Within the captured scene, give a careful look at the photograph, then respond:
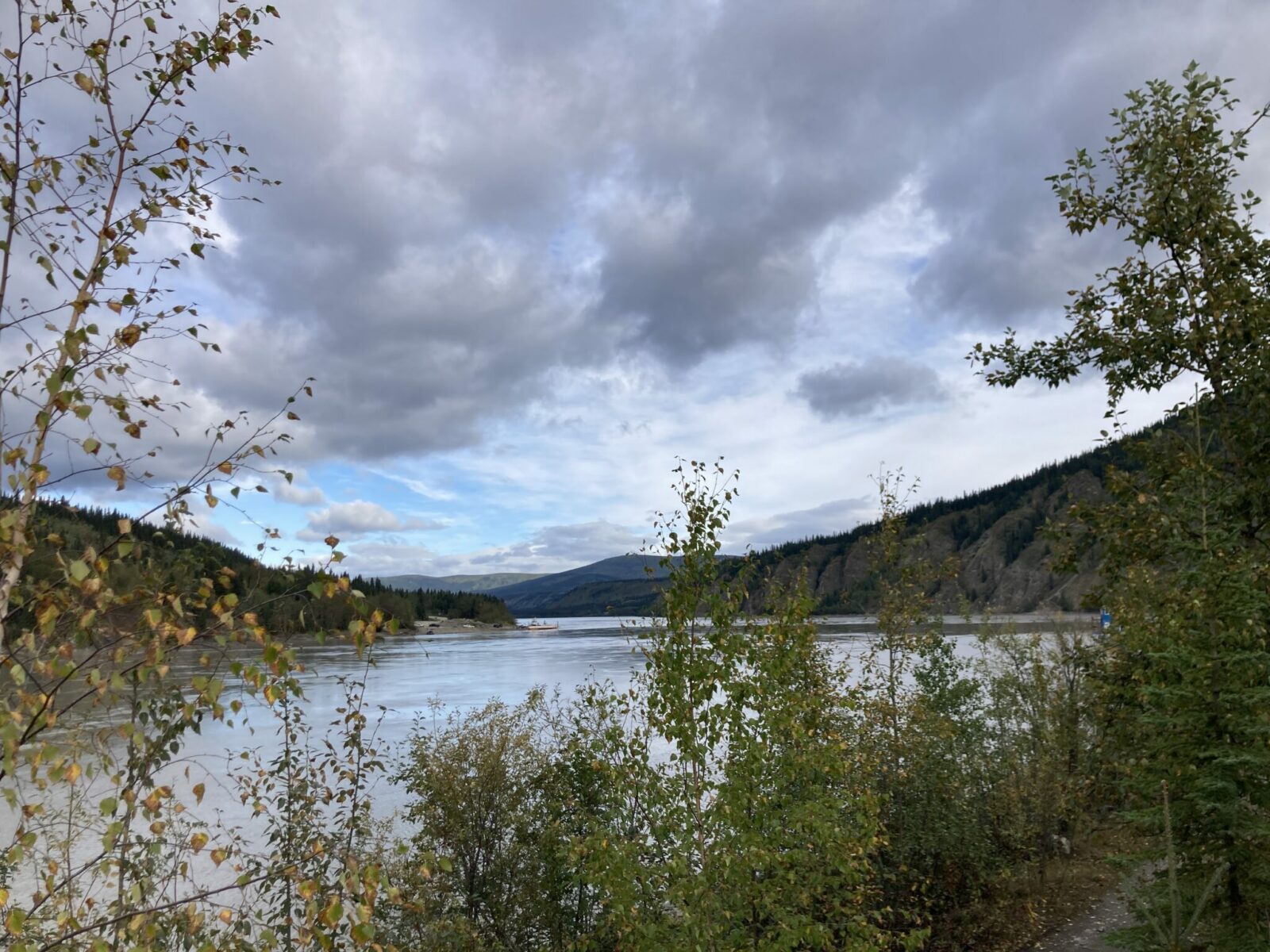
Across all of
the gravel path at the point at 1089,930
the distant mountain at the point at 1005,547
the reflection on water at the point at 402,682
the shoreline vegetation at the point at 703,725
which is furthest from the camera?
the distant mountain at the point at 1005,547

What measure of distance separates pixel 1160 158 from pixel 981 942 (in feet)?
43.3

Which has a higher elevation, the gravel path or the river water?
the river water

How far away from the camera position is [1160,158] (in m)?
9.63

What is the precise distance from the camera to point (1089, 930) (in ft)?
46.9

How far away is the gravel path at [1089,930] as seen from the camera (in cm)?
1350

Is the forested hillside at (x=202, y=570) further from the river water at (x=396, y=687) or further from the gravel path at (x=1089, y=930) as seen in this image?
the gravel path at (x=1089, y=930)

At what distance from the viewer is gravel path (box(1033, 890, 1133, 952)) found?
13500mm

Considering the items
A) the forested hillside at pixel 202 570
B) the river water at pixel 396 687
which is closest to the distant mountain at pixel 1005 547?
the river water at pixel 396 687

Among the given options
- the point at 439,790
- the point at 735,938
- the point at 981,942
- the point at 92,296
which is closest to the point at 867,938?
the point at 735,938

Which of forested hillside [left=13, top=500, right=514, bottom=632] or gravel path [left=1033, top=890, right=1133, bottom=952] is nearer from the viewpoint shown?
forested hillside [left=13, top=500, right=514, bottom=632]

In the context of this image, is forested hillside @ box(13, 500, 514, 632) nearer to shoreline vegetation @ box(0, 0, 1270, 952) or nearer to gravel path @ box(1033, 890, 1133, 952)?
shoreline vegetation @ box(0, 0, 1270, 952)

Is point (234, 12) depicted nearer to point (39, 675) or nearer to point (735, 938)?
point (39, 675)

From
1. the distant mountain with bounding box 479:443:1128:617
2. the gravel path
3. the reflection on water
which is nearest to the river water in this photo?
the reflection on water

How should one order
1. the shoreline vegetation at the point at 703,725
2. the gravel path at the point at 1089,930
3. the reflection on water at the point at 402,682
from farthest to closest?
the gravel path at the point at 1089,930 → the reflection on water at the point at 402,682 → the shoreline vegetation at the point at 703,725
